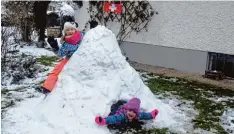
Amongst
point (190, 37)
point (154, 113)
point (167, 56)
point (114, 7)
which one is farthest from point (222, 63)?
point (154, 113)

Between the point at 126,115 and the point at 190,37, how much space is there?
4723 millimetres

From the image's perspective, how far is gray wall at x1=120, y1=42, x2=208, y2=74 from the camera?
29.2ft

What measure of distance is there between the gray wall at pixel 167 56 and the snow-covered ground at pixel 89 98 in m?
3.38

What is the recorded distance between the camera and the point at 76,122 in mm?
4695

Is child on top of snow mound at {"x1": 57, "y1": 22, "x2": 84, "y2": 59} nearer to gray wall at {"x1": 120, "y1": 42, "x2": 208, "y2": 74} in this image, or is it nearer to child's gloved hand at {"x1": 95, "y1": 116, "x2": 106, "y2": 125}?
child's gloved hand at {"x1": 95, "y1": 116, "x2": 106, "y2": 125}

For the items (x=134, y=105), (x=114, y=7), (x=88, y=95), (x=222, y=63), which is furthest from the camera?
(x=114, y=7)

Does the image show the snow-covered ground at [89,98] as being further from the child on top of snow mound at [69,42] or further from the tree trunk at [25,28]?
the tree trunk at [25,28]

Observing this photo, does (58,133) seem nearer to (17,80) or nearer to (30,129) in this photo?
(30,129)

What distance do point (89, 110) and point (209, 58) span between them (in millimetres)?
4820

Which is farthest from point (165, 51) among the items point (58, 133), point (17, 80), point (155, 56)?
point (58, 133)

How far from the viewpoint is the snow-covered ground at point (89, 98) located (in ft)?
15.5

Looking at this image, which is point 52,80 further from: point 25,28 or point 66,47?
point 25,28

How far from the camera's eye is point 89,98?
496cm

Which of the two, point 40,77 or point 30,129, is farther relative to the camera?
point 40,77
